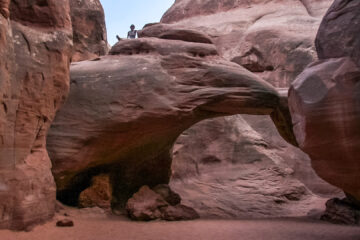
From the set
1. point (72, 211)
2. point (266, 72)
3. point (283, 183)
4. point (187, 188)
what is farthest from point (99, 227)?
point (266, 72)

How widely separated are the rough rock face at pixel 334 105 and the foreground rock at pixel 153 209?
10.2 feet

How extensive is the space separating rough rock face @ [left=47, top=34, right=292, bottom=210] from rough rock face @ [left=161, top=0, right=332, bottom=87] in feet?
17.4

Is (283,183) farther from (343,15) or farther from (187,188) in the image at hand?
(343,15)

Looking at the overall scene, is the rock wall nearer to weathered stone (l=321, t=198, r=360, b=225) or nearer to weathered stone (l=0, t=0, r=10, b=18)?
weathered stone (l=321, t=198, r=360, b=225)

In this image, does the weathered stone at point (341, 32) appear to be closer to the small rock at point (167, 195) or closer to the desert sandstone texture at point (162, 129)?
the desert sandstone texture at point (162, 129)

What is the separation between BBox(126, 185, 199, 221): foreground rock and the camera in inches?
265

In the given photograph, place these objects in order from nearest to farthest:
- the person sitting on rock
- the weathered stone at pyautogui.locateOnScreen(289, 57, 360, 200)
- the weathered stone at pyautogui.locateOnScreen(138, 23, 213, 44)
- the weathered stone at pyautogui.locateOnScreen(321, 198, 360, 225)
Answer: the weathered stone at pyautogui.locateOnScreen(289, 57, 360, 200) < the weathered stone at pyautogui.locateOnScreen(321, 198, 360, 225) < the weathered stone at pyautogui.locateOnScreen(138, 23, 213, 44) < the person sitting on rock

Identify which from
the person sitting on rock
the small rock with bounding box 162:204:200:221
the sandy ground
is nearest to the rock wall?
the small rock with bounding box 162:204:200:221

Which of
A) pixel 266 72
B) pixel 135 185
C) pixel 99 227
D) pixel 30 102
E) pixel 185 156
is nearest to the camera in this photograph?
pixel 30 102

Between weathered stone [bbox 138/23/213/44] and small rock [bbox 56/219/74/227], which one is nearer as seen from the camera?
small rock [bbox 56/219/74/227]

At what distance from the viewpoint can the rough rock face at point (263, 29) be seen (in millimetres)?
12508

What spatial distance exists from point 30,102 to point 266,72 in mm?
9131

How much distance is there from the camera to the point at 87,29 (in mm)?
11305

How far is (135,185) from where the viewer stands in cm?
784
